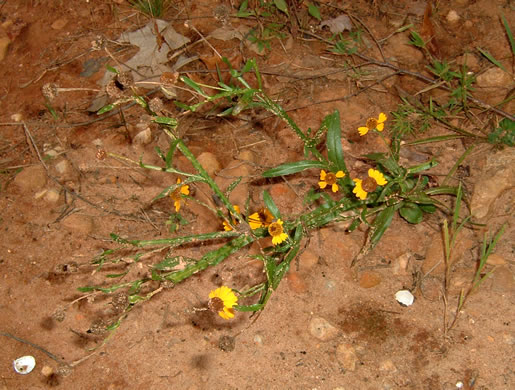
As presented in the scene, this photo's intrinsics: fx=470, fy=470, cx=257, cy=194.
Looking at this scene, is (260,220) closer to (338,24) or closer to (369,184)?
(369,184)

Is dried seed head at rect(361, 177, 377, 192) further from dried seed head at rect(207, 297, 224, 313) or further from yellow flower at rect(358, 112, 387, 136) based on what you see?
dried seed head at rect(207, 297, 224, 313)

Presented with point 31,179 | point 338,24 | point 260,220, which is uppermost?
point 338,24

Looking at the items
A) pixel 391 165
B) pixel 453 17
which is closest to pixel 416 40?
pixel 453 17

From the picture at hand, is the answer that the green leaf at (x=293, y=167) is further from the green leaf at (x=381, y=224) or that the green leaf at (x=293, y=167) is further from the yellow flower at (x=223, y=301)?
the yellow flower at (x=223, y=301)

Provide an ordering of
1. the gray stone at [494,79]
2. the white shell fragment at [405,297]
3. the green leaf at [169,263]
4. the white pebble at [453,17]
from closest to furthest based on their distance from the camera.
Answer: the green leaf at [169,263], the white shell fragment at [405,297], the gray stone at [494,79], the white pebble at [453,17]

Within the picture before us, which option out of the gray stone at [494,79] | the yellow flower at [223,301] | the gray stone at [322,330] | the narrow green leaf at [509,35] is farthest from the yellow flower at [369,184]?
the narrow green leaf at [509,35]


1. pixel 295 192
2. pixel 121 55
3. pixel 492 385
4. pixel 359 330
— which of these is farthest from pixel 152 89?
pixel 492 385
